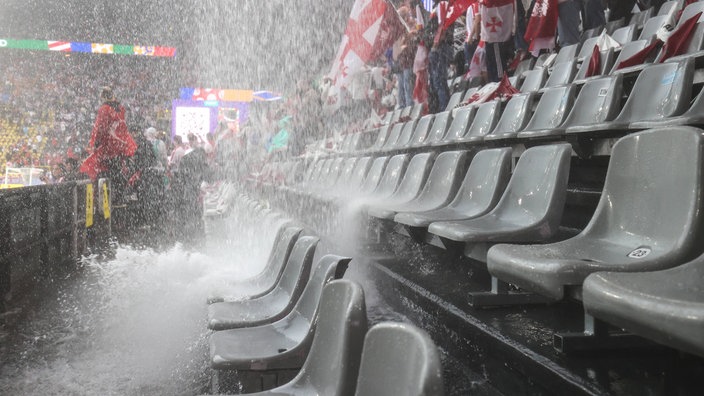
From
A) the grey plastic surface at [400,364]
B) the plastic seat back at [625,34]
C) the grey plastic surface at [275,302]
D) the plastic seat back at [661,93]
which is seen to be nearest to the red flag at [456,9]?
the plastic seat back at [625,34]

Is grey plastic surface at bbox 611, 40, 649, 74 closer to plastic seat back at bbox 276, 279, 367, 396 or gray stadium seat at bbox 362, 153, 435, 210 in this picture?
gray stadium seat at bbox 362, 153, 435, 210

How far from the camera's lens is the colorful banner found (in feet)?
56.2

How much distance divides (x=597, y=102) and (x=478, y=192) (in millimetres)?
817

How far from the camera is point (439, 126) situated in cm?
438

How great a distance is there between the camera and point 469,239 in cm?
197

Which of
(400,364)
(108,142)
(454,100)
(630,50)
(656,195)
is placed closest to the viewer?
(400,364)

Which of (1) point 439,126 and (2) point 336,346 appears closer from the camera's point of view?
(2) point 336,346

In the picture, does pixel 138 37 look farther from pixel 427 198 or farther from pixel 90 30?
pixel 427 198

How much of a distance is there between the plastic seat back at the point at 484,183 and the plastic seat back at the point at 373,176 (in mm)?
1168

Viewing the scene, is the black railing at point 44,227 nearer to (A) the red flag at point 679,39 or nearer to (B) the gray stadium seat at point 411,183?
(B) the gray stadium seat at point 411,183

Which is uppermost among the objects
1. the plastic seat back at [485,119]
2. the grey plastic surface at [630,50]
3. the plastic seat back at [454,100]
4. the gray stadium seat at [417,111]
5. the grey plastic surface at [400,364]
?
the grey plastic surface at [630,50]

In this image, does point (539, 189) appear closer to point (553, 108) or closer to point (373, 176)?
point (553, 108)

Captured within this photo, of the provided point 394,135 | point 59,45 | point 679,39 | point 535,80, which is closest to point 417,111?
point 394,135

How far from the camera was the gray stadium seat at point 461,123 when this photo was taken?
393 centimetres
